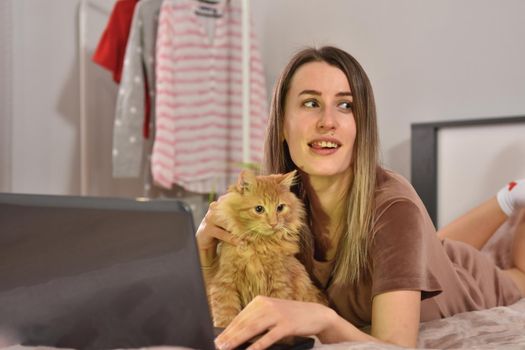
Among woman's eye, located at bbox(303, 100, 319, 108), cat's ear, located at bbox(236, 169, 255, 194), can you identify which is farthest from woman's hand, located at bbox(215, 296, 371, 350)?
woman's eye, located at bbox(303, 100, 319, 108)

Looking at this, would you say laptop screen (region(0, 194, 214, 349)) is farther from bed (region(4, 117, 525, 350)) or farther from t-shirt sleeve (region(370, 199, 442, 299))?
t-shirt sleeve (region(370, 199, 442, 299))

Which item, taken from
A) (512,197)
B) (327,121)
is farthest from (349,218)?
(512,197)

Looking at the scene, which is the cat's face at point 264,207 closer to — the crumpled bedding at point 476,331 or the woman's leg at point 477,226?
the crumpled bedding at point 476,331

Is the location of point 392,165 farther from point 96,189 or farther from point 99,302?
point 99,302

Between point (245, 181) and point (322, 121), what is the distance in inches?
9.4

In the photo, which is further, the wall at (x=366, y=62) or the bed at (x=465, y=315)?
the wall at (x=366, y=62)

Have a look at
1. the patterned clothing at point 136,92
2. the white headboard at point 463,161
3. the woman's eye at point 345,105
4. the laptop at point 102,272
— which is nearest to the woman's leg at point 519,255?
the white headboard at point 463,161

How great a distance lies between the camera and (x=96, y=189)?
3.01 m

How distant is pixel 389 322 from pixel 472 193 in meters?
1.40

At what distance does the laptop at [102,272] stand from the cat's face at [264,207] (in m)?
0.36

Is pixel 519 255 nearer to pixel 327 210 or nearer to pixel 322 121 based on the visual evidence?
pixel 327 210

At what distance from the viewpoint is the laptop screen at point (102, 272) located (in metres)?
0.56

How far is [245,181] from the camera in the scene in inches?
39.4

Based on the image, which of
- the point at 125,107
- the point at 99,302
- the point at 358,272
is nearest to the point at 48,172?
the point at 125,107
